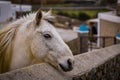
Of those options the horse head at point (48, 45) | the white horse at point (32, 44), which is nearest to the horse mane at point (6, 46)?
the white horse at point (32, 44)

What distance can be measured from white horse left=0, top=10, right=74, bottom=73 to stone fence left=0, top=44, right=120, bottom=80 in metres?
0.18

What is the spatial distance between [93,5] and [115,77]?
31068 millimetres

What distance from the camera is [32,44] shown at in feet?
12.7

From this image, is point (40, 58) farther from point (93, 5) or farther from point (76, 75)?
point (93, 5)

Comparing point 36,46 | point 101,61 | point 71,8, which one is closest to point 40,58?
point 36,46

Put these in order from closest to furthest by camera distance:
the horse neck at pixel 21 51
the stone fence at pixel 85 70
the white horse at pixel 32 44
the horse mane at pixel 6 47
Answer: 1. the stone fence at pixel 85 70
2. the white horse at pixel 32 44
3. the horse neck at pixel 21 51
4. the horse mane at pixel 6 47

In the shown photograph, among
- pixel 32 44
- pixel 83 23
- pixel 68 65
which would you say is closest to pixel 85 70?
pixel 68 65

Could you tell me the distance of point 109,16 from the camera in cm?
1386

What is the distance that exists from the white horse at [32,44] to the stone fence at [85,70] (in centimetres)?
18

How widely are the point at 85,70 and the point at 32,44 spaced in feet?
2.40

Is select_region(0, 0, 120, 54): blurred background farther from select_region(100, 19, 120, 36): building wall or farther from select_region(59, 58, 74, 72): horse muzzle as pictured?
select_region(59, 58, 74, 72): horse muzzle

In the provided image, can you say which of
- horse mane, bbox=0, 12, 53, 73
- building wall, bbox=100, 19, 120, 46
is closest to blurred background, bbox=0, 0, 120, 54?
building wall, bbox=100, 19, 120, 46

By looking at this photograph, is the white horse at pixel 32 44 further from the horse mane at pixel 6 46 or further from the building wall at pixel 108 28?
the building wall at pixel 108 28

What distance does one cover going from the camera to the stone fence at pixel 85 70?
3074 millimetres
